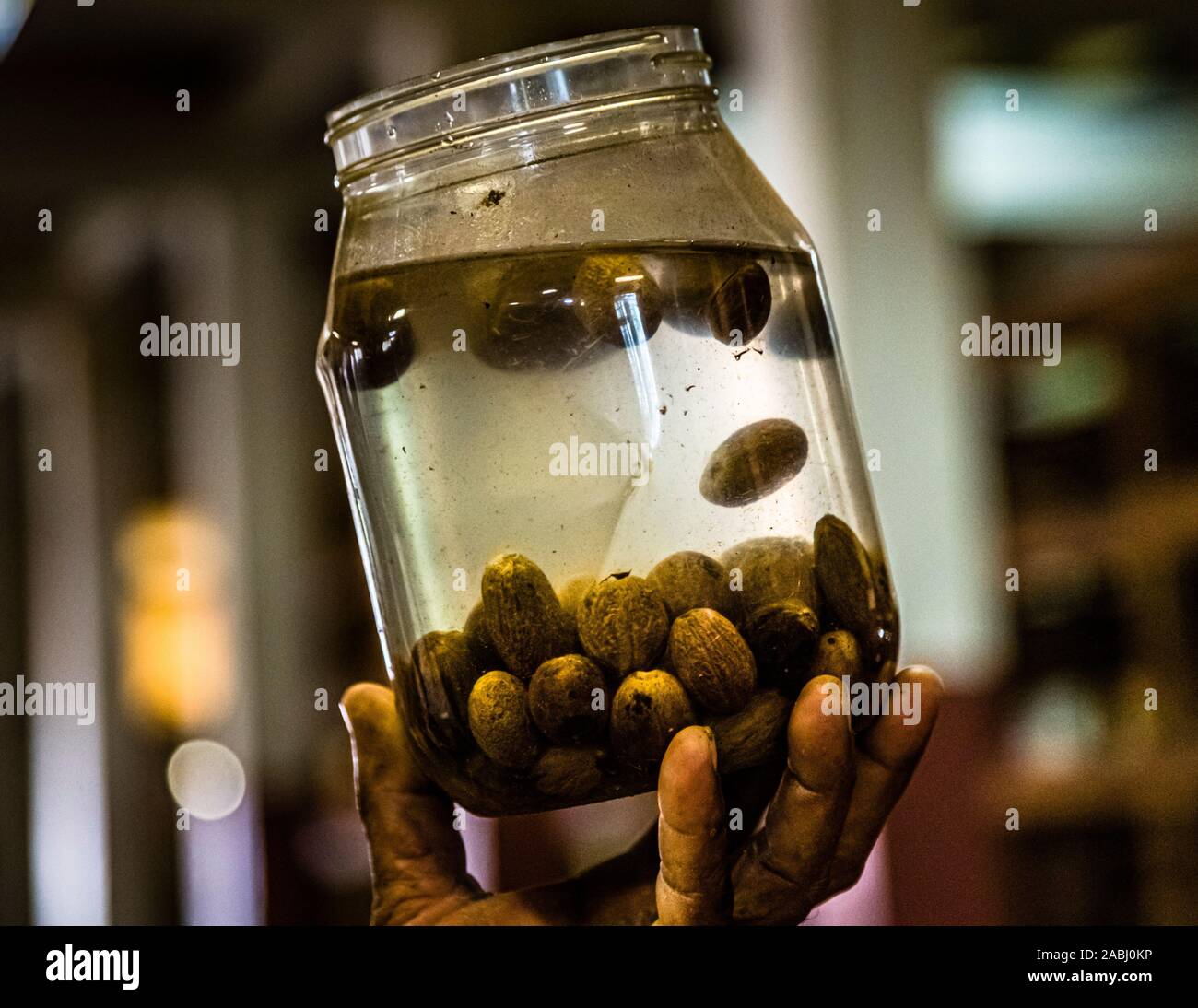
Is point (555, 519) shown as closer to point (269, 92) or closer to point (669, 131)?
point (669, 131)

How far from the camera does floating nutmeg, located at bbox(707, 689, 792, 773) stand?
0.45 m

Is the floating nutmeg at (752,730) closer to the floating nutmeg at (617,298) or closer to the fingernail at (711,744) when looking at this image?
the fingernail at (711,744)

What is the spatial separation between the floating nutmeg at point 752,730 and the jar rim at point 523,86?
217 millimetres

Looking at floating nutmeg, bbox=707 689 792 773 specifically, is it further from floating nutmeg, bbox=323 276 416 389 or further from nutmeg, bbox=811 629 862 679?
floating nutmeg, bbox=323 276 416 389

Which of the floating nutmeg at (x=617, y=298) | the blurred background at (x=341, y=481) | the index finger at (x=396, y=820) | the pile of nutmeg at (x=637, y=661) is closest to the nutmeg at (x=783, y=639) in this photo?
the pile of nutmeg at (x=637, y=661)

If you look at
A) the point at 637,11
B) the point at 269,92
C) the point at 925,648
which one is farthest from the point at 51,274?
the point at 925,648

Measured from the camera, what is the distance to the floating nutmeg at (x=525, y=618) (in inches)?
17.1

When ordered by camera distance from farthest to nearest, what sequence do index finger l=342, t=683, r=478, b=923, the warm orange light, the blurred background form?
the warm orange light → the blurred background → index finger l=342, t=683, r=478, b=923

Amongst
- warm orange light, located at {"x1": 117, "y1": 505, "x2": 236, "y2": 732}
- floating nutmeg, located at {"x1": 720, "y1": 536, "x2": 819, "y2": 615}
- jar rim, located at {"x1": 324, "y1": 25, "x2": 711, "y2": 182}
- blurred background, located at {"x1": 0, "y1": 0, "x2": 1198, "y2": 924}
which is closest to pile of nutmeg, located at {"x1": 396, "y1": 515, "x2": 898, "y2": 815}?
floating nutmeg, located at {"x1": 720, "y1": 536, "x2": 819, "y2": 615}

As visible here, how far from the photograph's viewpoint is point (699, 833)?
0.46 m

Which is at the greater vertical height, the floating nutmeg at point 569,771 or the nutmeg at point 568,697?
the nutmeg at point 568,697

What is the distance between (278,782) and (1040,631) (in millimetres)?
1317

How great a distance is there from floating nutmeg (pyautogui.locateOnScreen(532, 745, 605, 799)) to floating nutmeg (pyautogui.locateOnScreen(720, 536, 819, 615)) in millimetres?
73

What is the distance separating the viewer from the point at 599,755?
1.47 ft
